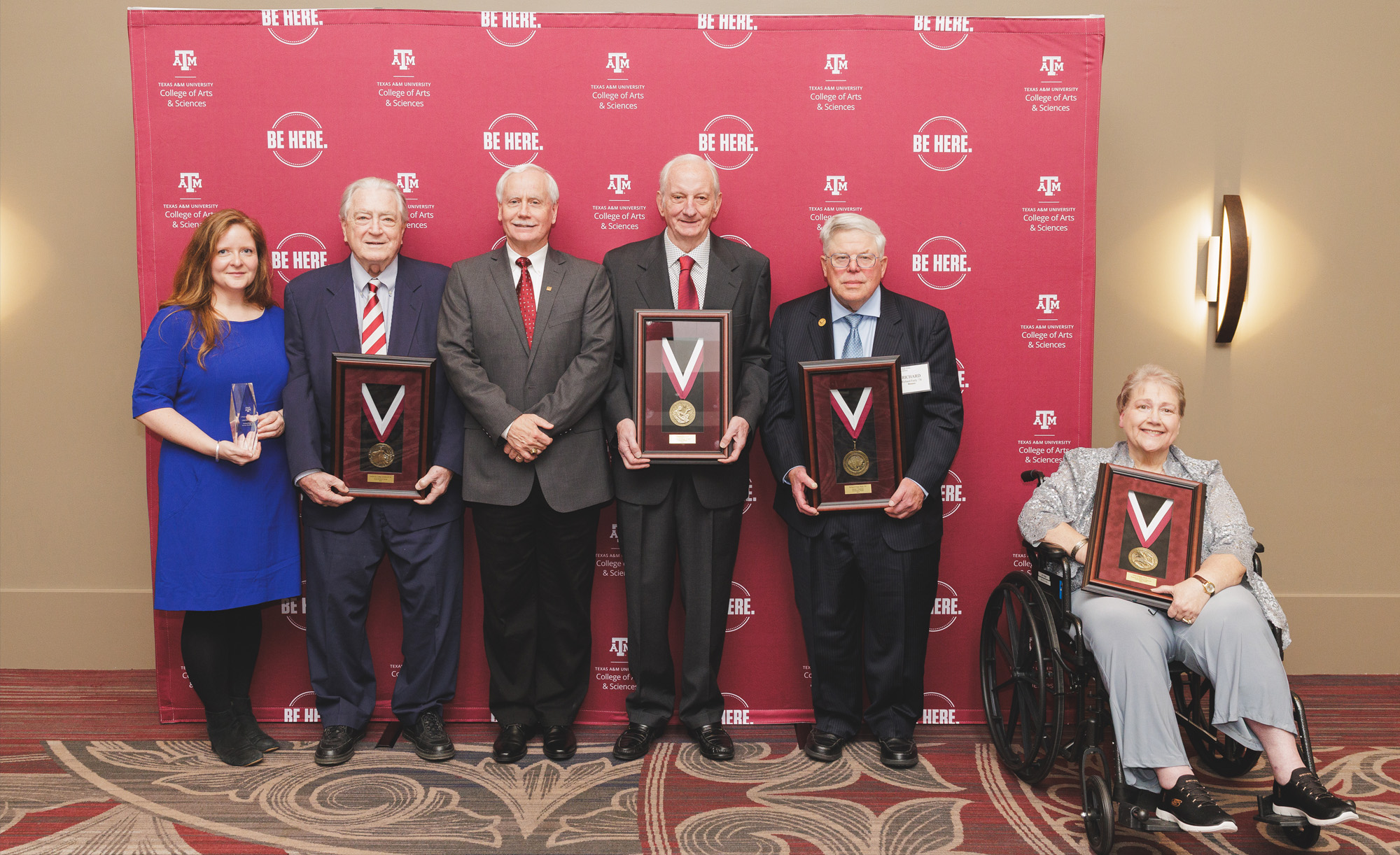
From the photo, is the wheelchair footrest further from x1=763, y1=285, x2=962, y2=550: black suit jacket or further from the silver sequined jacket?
x1=763, y1=285, x2=962, y2=550: black suit jacket

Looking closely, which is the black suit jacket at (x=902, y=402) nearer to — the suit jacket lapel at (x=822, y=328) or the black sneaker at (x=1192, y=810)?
the suit jacket lapel at (x=822, y=328)

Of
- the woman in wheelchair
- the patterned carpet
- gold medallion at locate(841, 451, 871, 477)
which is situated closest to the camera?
the woman in wheelchair

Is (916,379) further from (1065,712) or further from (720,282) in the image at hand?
(1065,712)

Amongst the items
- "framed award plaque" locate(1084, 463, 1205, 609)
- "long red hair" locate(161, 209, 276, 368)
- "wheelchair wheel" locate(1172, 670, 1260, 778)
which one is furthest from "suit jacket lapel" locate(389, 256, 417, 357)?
"wheelchair wheel" locate(1172, 670, 1260, 778)

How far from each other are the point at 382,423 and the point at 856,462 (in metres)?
1.62

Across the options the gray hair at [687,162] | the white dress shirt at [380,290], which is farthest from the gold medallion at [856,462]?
the white dress shirt at [380,290]

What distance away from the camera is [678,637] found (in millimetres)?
A: 3369

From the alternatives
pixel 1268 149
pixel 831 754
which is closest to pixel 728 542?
pixel 831 754

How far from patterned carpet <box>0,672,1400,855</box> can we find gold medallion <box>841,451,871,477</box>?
1.05 m

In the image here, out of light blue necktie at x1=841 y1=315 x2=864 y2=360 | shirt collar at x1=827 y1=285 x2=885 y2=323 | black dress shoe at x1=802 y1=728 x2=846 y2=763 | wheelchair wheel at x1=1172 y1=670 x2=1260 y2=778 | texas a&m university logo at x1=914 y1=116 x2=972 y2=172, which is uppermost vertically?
texas a&m university logo at x1=914 y1=116 x2=972 y2=172

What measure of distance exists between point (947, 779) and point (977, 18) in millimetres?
2805

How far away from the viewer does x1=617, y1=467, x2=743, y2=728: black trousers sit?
2.98m

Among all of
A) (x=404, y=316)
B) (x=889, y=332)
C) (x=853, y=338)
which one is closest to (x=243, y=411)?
(x=404, y=316)

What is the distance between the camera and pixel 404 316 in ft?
9.75
